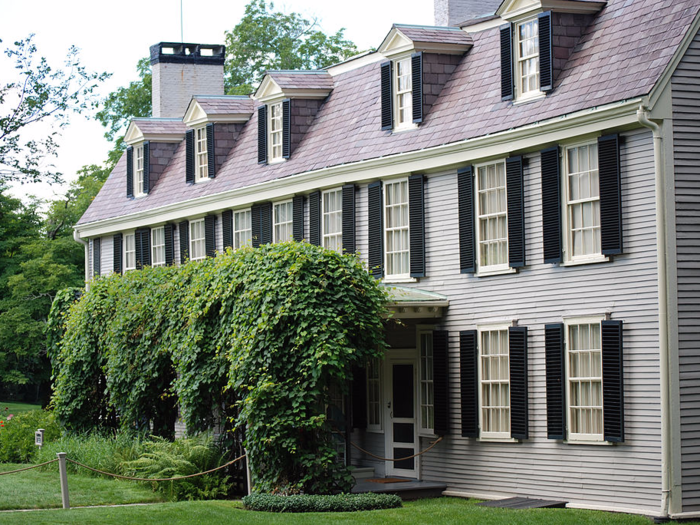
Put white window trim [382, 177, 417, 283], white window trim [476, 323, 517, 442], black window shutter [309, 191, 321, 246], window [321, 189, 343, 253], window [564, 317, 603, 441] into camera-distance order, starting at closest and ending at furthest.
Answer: window [564, 317, 603, 441], white window trim [476, 323, 517, 442], white window trim [382, 177, 417, 283], window [321, 189, 343, 253], black window shutter [309, 191, 321, 246]

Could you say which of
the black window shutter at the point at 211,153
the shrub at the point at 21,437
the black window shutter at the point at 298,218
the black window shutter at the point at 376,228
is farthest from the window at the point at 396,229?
the shrub at the point at 21,437

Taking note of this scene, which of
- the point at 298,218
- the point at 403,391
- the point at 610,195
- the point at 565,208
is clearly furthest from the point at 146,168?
the point at 610,195

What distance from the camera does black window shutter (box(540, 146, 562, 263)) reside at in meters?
16.3

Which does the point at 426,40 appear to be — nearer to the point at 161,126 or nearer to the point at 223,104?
the point at 223,104

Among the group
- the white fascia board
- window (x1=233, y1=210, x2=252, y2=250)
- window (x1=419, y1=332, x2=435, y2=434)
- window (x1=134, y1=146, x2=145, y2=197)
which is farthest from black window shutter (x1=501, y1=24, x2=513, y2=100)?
window (x1=134, y1=146, x2=145, y2=197)

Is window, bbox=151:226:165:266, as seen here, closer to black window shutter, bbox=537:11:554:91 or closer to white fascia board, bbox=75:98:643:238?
white fascia board, bbox=75:98:643:238

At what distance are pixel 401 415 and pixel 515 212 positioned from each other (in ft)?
16.2

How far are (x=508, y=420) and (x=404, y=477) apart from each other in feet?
10.2

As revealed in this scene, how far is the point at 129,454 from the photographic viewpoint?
66.0ft

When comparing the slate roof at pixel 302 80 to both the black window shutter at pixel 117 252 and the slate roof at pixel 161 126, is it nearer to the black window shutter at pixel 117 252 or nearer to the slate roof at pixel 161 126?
the slate roof at pixel 161 126

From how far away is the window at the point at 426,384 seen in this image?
19.1 metres

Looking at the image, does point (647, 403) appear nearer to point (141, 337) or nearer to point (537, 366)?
point (537, 366)

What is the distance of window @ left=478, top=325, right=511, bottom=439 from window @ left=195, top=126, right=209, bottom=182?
35.7ft

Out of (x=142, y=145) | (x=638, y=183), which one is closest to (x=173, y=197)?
(x=142, y=145)
